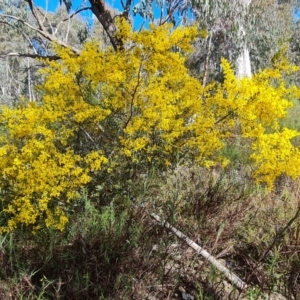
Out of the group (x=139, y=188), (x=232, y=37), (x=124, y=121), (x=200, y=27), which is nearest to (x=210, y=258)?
(x=139, y=188)

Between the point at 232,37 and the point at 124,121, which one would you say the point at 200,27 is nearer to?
the point at 232,37

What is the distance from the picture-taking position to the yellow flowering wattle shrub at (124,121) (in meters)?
2.35

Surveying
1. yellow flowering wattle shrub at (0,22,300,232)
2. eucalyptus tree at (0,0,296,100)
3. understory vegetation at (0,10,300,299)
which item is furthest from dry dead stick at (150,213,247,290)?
eucalyptus tree at (0,0,296,100)

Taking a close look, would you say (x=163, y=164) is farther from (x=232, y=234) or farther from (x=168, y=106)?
(x=232, y=234)

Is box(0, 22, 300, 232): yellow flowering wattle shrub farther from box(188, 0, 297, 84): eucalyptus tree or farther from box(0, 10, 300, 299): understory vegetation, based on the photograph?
box(188, 0, 297, 84): eucalyptus tree

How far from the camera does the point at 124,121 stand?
2.85 m

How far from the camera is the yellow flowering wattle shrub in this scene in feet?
7.71

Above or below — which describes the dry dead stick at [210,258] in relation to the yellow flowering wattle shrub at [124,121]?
below

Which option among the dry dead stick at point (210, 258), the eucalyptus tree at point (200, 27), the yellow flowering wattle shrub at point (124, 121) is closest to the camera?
the dry dead stick at point (210, 258)

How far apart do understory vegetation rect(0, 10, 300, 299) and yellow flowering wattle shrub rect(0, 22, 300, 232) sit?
11 mm

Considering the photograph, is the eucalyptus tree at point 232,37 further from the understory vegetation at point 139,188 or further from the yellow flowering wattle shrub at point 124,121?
the understory vegetation at point 139,188

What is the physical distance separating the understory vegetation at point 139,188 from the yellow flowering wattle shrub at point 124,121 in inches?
0.4

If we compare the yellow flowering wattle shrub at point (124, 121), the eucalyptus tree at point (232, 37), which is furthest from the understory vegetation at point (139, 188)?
the eucalyptus tree at point (232, 37)

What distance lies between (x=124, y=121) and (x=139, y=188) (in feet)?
1.80
